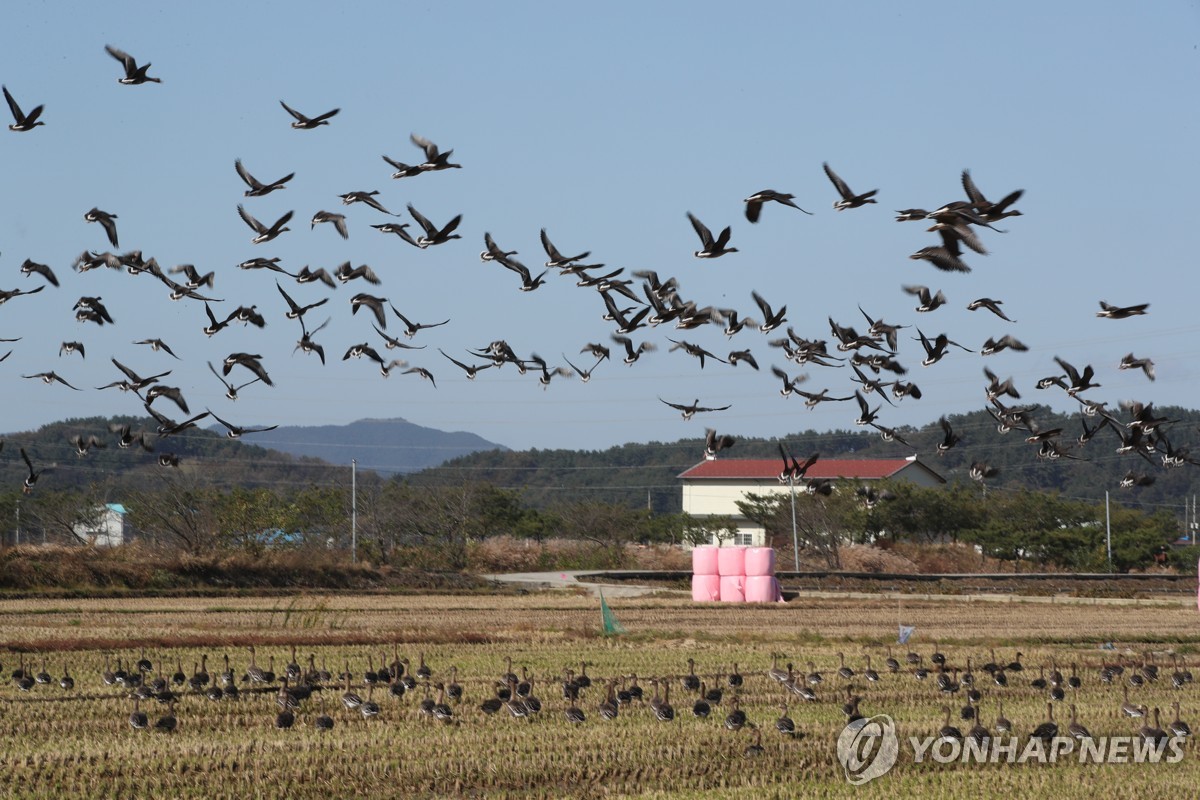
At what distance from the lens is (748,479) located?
382ft

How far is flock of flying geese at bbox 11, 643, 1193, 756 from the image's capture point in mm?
17125

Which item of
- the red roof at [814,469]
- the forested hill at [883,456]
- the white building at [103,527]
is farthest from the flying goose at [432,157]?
the forested hill at [883,456]

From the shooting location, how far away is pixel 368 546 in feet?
272

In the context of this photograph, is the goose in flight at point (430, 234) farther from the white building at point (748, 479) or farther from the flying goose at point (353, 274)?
the white building at point (748, 479)

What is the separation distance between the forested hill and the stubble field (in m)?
103

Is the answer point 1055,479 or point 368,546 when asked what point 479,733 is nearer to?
point 368,546

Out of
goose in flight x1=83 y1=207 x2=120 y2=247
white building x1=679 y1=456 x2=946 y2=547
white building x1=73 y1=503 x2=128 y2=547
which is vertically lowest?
white building x1=73 y1=503 x2=128 y2=547

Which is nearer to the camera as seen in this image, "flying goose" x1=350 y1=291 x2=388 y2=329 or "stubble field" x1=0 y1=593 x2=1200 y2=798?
"stubble field" x1=0 y1=593 x2=1200 y2=798

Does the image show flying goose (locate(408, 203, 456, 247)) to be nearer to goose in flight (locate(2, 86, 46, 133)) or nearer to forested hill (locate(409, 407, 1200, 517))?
goose in flight (locate(2, 86, 46, 133))

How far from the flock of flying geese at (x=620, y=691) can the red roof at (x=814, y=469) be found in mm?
78883

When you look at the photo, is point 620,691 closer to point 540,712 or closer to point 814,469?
point 540,712

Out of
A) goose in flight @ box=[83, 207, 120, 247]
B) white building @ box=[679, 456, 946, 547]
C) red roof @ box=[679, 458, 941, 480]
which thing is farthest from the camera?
red roof @ box=[679, 458, 941, 480]

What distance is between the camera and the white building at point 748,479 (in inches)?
4235

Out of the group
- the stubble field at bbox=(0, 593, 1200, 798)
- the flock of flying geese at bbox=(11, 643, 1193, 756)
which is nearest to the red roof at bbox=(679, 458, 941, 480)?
the stubble field at bbox=(0, 593, 1200, 798)
